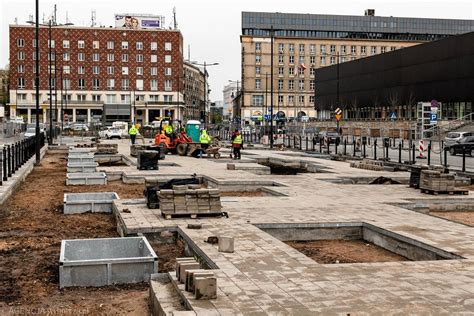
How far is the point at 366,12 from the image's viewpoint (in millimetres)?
140750

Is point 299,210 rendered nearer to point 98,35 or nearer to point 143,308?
point 143,308

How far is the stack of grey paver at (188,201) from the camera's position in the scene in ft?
42.5

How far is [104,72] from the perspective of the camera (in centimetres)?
10731

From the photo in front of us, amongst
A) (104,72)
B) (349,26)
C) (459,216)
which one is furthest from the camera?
(349,26)

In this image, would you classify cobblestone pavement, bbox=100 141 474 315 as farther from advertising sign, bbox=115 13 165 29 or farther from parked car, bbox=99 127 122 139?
advertising sign, bbox=115 13 165 29

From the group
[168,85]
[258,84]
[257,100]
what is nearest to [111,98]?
[168,85]

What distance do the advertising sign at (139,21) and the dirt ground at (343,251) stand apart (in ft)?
333

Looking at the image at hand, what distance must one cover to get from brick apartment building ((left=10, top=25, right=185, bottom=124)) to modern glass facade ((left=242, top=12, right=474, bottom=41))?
2399 cm

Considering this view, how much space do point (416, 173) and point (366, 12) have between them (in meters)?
127

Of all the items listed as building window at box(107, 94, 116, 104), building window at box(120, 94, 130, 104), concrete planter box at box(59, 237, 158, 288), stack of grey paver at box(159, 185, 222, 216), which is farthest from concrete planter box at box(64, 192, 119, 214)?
building window at box(120, 94, 130, 104)

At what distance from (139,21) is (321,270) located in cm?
10815

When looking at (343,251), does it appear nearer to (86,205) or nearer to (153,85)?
(86,205)

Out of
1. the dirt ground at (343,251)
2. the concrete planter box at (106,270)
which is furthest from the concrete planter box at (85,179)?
the concrete planter box at (106,270)

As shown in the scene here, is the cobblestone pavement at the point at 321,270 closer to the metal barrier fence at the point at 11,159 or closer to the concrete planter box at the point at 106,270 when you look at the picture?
the concrete planter box at the point at 106,270
